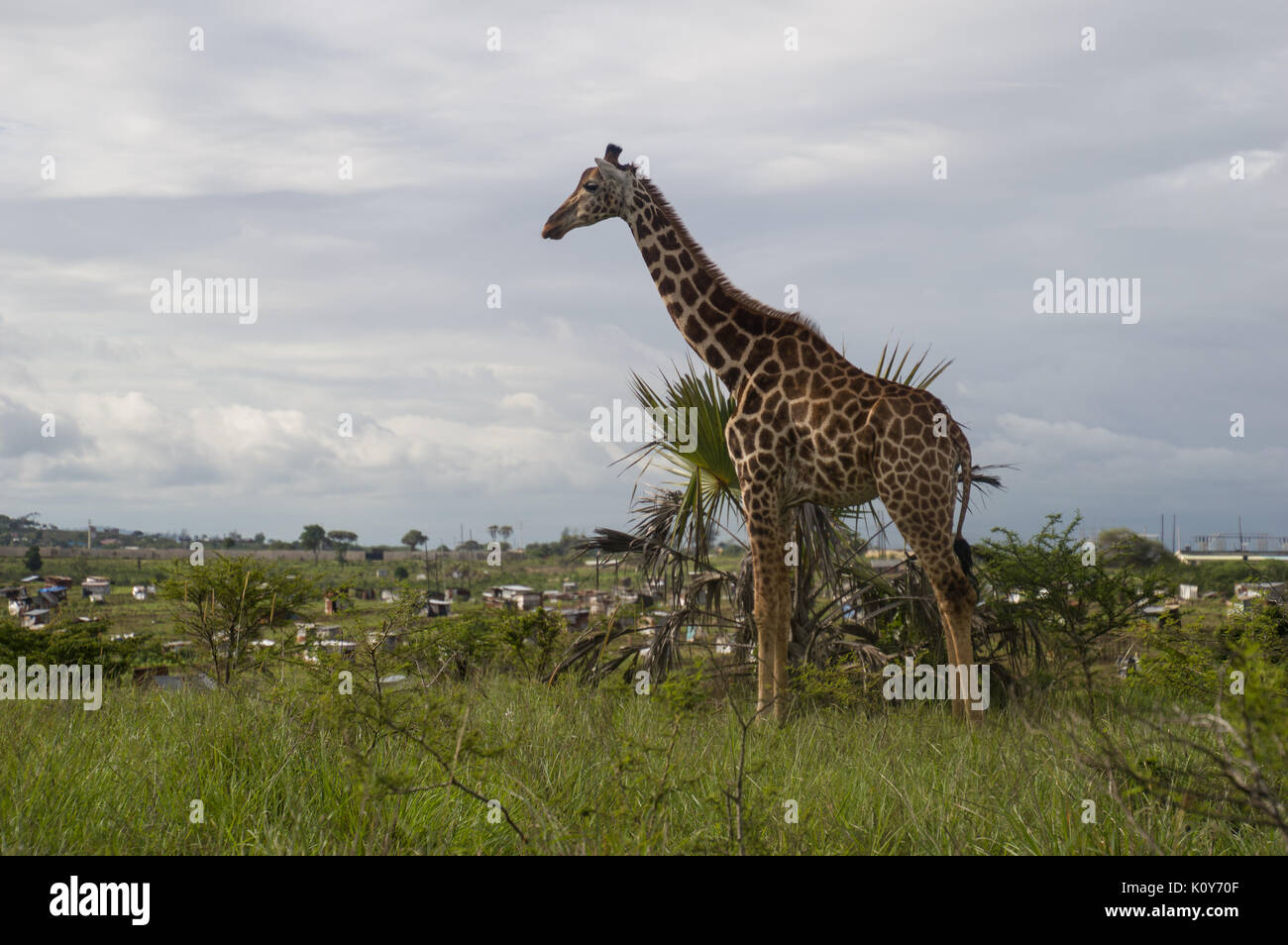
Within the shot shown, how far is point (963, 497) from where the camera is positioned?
27.3ft

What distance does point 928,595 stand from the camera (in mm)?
9703

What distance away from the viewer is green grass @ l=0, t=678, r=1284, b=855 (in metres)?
4.05

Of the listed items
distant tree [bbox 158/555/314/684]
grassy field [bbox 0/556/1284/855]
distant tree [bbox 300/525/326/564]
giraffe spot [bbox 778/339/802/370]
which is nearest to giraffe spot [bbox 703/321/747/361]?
giraffe spot [bbox 778/339/802/370]

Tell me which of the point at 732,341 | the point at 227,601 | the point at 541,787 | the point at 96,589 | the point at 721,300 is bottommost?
the point at 96,589

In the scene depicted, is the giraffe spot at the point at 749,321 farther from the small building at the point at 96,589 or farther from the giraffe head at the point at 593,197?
the small building at the point at 96,589

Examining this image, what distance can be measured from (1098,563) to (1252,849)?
7039mm

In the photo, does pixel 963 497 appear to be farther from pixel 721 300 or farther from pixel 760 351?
pixel 721 300

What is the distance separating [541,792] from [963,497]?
5.05 metres

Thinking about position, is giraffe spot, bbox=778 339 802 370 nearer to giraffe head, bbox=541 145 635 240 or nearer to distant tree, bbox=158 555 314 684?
giraffe head, bbox=541 145 635 240

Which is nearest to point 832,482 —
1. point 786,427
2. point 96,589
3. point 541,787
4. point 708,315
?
point 786,427

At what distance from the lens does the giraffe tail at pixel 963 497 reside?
26.2 feet

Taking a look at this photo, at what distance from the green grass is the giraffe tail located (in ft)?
5.77

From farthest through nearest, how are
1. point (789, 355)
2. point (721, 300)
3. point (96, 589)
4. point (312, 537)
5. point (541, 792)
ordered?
point (312, 537) → point (96, 589) → point (721, 300) → point (789, 355) → point (541, 792)
